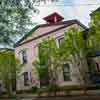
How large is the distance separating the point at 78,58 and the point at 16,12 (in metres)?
21.6

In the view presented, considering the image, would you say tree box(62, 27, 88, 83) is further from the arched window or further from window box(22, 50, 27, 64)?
window box(22, 50, 27, 64)

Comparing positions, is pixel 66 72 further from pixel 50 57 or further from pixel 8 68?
pixel 8 68

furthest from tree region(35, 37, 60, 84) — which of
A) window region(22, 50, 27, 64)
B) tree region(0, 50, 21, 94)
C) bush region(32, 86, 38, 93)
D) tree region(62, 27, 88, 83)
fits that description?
window region(22, 50, 27, 64)

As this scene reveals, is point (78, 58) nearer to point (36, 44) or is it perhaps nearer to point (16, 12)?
point (36, 44)

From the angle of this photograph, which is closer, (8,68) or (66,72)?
(66,72)

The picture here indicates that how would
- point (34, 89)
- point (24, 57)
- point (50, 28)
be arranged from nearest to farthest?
point (34, 89) < point (50, 28) < point (24, 57)

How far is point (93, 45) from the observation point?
97.6 ft

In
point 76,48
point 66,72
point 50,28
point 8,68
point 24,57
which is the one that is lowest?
point 66,72

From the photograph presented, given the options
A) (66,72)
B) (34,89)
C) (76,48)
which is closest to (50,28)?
(66,72)

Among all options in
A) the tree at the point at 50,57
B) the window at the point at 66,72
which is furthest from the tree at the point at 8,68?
the window at the point at 66,72

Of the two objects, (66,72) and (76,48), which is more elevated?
(76,48)

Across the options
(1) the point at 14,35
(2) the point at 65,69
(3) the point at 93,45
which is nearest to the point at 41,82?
(2) the point at 65,69

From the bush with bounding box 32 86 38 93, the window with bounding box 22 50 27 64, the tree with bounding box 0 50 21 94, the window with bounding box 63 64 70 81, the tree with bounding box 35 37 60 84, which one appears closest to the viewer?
the tree with bounding box 35 37 60 84

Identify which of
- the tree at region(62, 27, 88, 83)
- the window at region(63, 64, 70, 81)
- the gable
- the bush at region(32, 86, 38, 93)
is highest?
the gable
